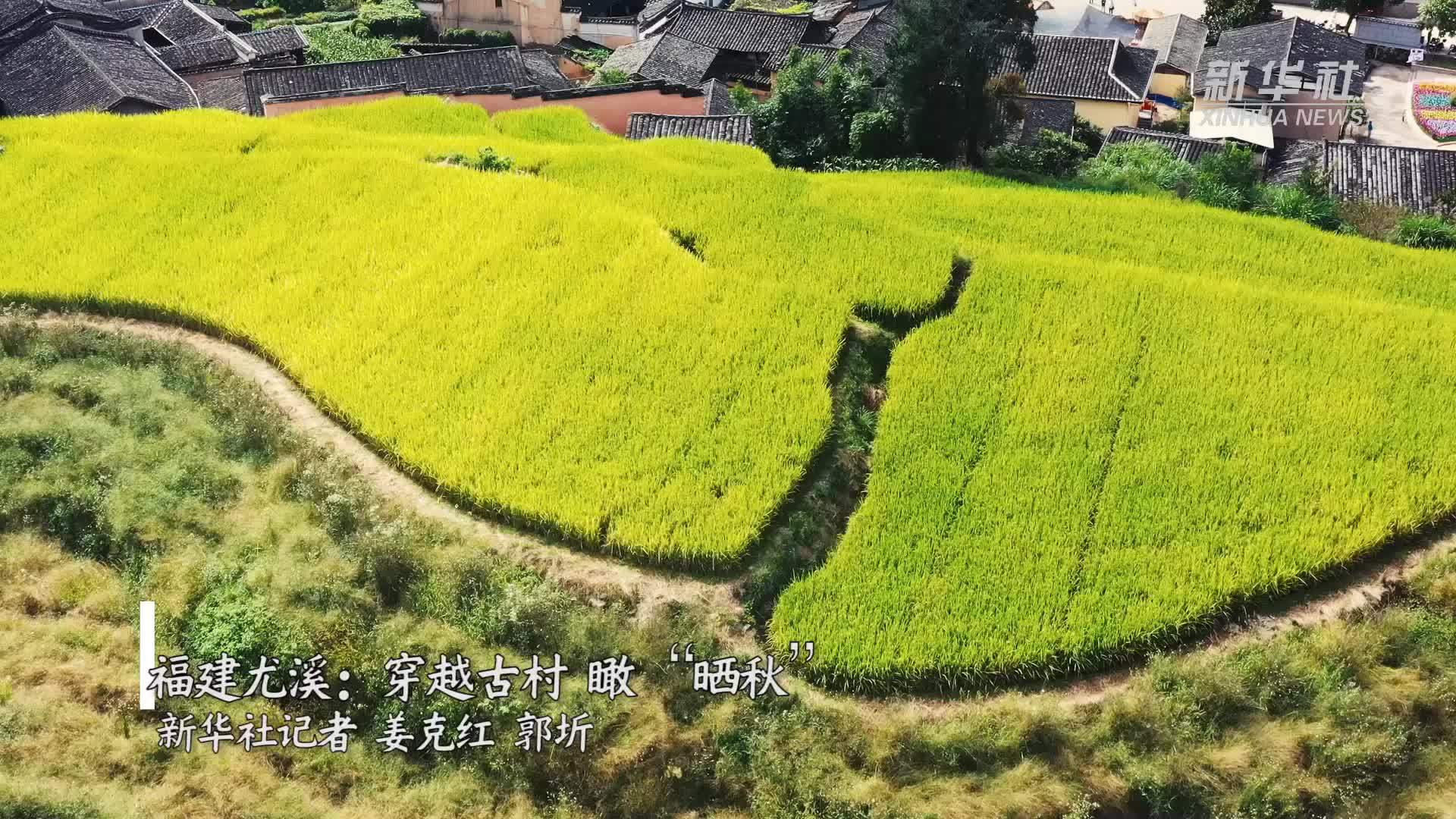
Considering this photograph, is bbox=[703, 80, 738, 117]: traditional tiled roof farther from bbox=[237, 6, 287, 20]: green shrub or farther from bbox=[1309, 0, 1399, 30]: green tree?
bbox=[1309, 0, 1399, 30]: green tree

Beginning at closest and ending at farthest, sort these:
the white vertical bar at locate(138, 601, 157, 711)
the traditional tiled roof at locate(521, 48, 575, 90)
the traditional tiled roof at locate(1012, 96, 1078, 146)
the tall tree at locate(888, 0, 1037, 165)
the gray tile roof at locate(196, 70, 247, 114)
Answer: the white vertical bar at locate(138, 601, 157, 711) → the tall tree at locate(888, 0, 1037, 165) → the traditional tiled roof at locate(1012, 96, 1078, 146) → the gray tile roof at locate(196, 70, 247, 114) → the traditional tiled roof at locate(521, 48, 575, 90)

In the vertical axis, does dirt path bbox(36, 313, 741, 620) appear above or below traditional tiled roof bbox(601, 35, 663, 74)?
below

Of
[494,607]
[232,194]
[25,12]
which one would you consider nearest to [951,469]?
[494,607]

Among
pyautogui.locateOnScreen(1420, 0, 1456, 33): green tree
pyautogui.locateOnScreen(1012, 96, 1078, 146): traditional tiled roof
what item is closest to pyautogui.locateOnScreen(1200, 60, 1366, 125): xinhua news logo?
pyautogui.locateOnScreen(1012, 96, 1078, 146): traditional tiled roof

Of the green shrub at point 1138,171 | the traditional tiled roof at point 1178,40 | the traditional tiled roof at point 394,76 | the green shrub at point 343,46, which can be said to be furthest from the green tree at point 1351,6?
the green shrub at point 343,46

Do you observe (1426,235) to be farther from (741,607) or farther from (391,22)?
(391,22)

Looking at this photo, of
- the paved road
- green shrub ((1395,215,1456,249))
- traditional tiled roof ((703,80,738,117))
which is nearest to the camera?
green shrub ((1395,215,1456,249))

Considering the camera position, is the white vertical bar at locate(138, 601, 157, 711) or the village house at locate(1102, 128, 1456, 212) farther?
the village house at locate(1102, 128, 1456, 212)

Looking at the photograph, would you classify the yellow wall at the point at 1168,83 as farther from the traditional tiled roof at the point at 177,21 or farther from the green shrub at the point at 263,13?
the green shrub at the point at 263,13

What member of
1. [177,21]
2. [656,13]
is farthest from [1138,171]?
[177,21]
